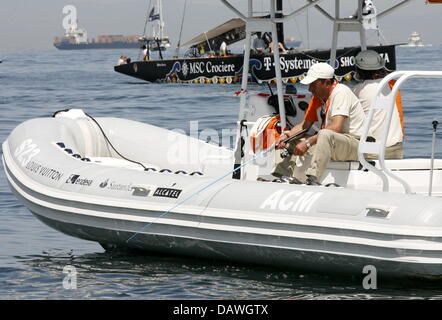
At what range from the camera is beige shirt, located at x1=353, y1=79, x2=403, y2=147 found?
6.89m

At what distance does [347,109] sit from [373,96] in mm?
244

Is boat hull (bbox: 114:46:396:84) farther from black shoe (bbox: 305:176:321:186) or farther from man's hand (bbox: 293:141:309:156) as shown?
black shoe (bbox: 305:176:321:186)

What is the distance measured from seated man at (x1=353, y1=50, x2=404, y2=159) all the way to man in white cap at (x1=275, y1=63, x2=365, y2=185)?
0.12 metres

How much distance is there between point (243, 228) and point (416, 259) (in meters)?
1.21

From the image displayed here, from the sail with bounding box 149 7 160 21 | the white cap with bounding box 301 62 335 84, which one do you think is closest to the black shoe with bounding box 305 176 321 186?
the white cap with bounding box 301 62 335 84

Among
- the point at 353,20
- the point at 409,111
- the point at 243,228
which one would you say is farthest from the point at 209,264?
the point at 409,111

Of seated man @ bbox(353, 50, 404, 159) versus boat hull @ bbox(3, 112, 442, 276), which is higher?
seated man @ bbox(353, 50, 404, 159)

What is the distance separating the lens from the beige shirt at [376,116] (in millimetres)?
6895

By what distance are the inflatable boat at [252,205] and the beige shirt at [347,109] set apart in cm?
27

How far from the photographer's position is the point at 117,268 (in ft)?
24.0

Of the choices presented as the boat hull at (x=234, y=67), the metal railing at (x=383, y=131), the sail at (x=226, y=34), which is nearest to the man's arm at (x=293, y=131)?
the metal railing at (x=383, y=131)

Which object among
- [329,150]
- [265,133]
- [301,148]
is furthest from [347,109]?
[265,133]

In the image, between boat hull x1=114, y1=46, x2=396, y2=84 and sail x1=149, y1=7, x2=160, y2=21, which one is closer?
boat hull x1=114, y1=46, x2=396, y2=84

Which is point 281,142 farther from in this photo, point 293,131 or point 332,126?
point 332,126
